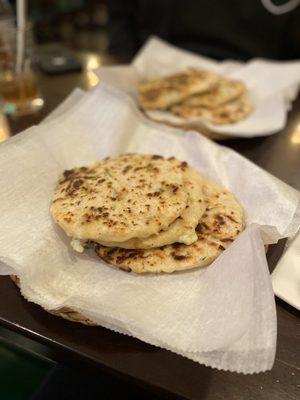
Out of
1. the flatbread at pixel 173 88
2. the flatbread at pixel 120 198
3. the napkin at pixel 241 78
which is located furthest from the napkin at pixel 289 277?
the flatbread at pixel 173 88

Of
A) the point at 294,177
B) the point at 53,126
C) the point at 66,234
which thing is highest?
the point at 53,126

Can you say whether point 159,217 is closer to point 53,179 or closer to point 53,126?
point 53,179

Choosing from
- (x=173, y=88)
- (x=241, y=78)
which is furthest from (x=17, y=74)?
(x=241, y=78)

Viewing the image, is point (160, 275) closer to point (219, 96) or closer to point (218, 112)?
point (218, 112)

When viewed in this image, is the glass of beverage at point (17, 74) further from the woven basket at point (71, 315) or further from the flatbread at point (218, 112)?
the woven basket at point (71, 315)

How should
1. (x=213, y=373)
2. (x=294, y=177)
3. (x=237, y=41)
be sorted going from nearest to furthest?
(x=213, y=373) → (x=294, y=177) → (x=237, y=41)

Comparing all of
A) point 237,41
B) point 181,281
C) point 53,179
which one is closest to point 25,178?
point 53,179
